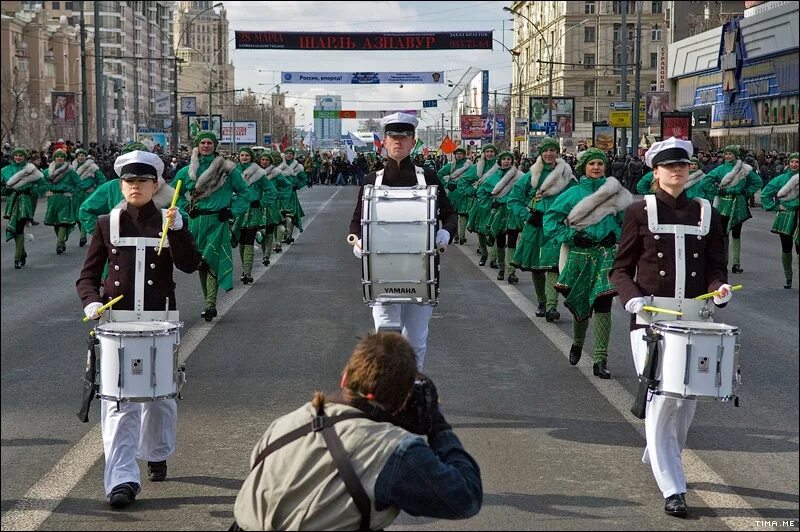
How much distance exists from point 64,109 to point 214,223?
176ft

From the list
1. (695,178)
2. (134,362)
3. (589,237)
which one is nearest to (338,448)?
(134,362)

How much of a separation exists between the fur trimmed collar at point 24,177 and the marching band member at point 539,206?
35.7 feet

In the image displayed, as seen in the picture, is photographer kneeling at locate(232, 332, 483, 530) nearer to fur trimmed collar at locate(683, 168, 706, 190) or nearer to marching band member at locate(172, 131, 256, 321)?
marching band member at locate(172, 131, 256, 321)

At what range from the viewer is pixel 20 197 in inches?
864

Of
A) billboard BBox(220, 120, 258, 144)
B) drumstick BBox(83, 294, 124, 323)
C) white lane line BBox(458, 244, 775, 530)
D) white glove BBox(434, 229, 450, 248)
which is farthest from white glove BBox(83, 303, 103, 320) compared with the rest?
billboard BBox(220, 120, 258, 144)

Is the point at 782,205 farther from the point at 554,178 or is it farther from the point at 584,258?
the point at 584,258

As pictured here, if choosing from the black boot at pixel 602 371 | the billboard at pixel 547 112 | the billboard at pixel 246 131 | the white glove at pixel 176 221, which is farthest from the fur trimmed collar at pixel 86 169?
the billboard at pixel 246 131

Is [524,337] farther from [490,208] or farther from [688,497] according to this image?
[490,208]

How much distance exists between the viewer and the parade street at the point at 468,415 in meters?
6.27

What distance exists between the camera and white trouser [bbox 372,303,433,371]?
331 inches

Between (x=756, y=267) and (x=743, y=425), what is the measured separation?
12.7 metres

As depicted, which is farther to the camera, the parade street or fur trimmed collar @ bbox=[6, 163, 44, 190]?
fur trimmed collar @ bbox=[6, 163, 44, 190]

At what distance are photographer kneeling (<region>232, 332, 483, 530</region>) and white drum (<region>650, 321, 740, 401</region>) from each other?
2.47 metres

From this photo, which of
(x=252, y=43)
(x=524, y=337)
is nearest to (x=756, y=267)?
(x=524, y=337)
